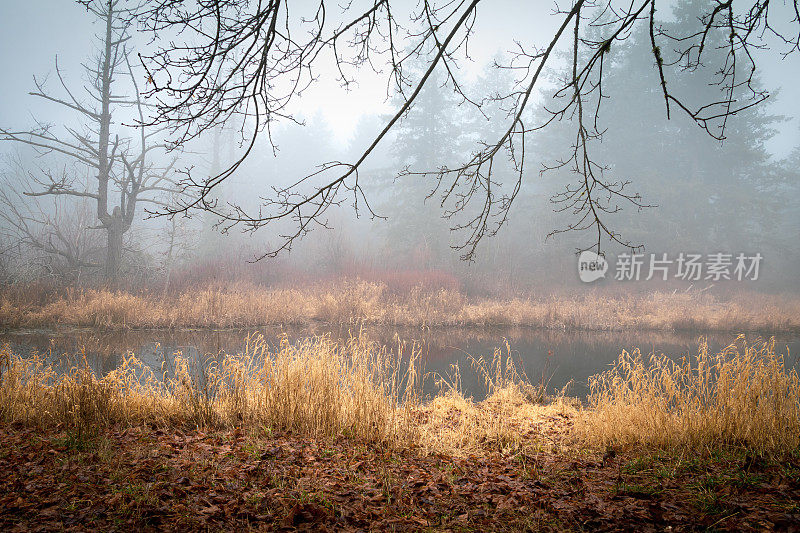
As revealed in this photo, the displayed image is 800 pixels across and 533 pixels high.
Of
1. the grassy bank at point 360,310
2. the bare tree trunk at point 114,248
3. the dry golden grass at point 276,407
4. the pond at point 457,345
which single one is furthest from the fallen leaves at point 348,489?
the bare tree trunk at point 114,248

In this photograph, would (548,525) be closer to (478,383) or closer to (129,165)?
(478,383)

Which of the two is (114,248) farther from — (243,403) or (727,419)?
(727,419)

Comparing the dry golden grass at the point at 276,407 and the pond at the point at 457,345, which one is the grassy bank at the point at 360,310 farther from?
the dry golden grass at the point at 276,407

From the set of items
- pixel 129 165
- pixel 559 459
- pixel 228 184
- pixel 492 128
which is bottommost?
pixel 559 459

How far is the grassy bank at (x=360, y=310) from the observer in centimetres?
1118

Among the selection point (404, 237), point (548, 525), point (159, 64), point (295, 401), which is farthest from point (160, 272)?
point (548, 525)

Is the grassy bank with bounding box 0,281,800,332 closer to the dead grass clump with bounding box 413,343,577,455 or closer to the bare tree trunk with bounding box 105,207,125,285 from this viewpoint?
the bare tree trunk with bounding box 105,207,125,285

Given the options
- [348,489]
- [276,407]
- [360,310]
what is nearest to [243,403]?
[276,407]

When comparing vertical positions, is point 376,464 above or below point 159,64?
below

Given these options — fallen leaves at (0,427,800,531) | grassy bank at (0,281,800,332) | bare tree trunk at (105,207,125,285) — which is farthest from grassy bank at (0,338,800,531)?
bare tree trunk at (105,207,125,285)

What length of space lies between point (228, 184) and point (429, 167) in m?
16.4

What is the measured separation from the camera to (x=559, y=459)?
3.41 m

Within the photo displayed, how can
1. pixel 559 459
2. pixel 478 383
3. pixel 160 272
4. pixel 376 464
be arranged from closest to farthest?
pixel 376 464 → pixel 559 459 → pixel 478 383 → pixel 160 272

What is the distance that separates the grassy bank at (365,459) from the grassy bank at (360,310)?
23.9 feet
